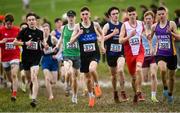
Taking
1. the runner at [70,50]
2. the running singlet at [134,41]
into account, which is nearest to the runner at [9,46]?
the runner at [70,50]

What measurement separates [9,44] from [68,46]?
9.15 feet

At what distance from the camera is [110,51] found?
17.3 metres

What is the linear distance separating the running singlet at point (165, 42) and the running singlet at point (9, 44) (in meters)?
5.27

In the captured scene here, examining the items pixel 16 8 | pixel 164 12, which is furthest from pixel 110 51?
A: pixel 16 8

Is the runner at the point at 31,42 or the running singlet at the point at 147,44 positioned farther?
the running singlet at the point at 147,44

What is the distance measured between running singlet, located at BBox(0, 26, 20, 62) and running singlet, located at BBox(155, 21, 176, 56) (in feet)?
17.3

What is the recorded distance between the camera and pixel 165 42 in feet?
53.0

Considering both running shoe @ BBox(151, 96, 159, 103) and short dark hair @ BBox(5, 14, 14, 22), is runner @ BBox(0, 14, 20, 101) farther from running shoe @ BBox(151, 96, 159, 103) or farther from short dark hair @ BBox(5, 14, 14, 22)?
running shoe @ BBox(151, 96, 159, 103)

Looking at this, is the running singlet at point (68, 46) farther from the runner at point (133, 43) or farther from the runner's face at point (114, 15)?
the runner at point (133, 43)

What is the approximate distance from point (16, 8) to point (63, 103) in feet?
99.7

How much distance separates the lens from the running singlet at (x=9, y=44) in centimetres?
1958

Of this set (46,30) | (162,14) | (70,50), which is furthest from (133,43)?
(46,30)

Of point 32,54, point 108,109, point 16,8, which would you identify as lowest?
point 108,109

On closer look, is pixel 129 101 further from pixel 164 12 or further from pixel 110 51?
pixel 164 12
